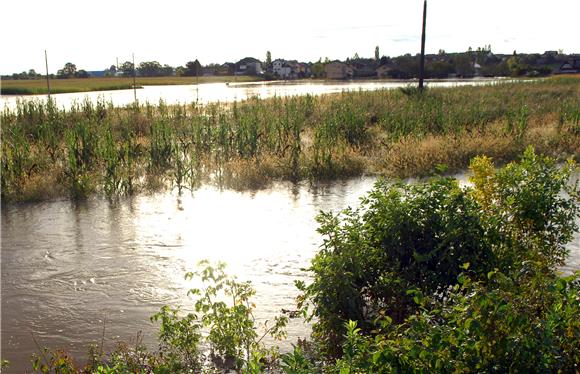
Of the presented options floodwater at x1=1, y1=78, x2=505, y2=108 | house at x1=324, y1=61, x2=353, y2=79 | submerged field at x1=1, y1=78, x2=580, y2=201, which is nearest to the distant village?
house at x1=324, y1=61, x2=353, y2=79

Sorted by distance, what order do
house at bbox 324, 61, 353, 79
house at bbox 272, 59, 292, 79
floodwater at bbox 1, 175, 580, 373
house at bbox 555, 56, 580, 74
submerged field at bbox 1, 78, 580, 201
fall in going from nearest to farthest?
1. floodwater at bbox 1, 175, 580, 373
2. submerged field at bbox 1, 78, 580, 201
3. house at bbox 555, 56, 580, 74
4. house at bbox 324, 61, 353, 79
5. house at bbox 272, 59, 292, 79

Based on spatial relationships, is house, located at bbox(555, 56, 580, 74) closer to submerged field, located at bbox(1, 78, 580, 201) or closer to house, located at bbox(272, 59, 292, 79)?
house, located at bbox(272, 59, 292, 79)

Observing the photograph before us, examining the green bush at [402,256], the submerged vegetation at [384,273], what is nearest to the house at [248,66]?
the submerged vegetation at [384,273]

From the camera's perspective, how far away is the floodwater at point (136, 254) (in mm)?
5230

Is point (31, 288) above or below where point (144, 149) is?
below

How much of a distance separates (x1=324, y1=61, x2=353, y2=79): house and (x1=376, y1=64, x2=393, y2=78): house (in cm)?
546

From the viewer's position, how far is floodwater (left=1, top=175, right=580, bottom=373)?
5230 mm

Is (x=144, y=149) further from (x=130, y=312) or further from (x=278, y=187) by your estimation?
(x=130, y=312)

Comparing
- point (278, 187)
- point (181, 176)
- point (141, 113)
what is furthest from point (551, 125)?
point (141, 113)

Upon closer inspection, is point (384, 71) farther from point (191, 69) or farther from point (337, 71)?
point (191, 69)

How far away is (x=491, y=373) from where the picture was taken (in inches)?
104

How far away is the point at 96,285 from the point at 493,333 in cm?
469

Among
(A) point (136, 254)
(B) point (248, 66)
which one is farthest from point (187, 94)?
(B) point (248, 66)

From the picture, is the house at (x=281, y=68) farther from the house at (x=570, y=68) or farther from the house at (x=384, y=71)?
the house at (x=570, y=68)
